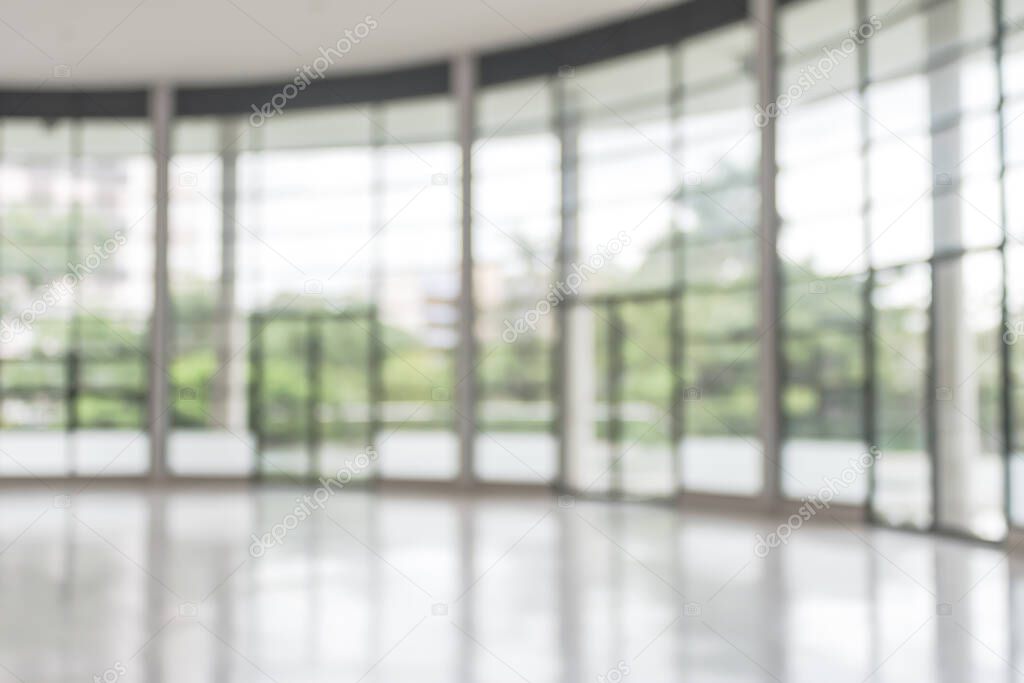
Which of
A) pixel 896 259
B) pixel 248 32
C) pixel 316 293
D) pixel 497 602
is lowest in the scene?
pixel 497 602

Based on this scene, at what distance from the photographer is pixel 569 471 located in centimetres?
1246

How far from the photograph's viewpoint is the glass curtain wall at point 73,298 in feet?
47.0

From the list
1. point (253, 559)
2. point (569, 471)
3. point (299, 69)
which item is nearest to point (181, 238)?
point (299, 69)

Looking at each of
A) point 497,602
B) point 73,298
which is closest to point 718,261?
point 497,602

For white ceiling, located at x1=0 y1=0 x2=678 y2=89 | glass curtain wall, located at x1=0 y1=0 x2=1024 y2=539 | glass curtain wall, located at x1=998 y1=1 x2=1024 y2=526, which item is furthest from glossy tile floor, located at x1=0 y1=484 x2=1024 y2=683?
white ceiling, located at x1=0 y1=0 x2=678 y2=89

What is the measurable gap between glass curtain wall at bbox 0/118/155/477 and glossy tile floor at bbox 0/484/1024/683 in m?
4.32

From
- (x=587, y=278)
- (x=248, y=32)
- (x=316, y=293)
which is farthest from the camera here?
(x=316, y=293)

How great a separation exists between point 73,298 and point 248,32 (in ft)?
16.0

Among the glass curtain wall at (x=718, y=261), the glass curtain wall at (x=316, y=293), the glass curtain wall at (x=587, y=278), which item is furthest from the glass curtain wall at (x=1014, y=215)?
the glass curtain wall at (x=316, y=293)

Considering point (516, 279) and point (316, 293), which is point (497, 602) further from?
point (316, 293)

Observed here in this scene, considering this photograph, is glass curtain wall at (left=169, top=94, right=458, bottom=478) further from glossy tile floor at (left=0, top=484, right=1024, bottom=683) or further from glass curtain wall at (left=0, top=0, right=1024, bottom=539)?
glossy tile floor at (left=0, top=484, right=1024, bottom=683)

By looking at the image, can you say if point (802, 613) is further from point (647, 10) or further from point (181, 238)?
point (181, 238)

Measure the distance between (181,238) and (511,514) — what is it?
21.8 ft

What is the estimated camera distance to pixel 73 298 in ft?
47.1
